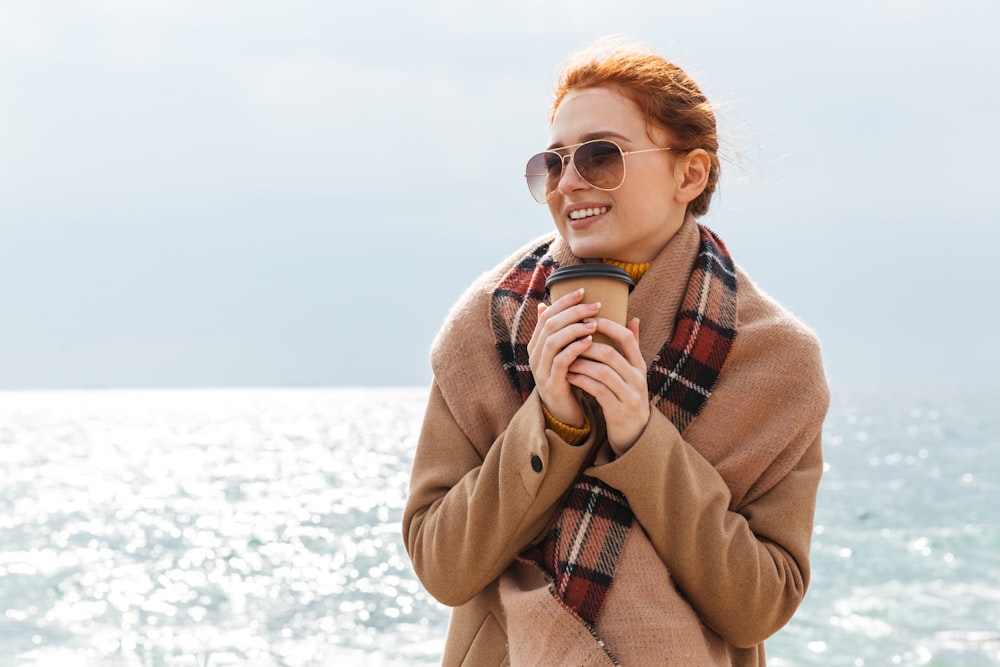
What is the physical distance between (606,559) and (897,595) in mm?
16728

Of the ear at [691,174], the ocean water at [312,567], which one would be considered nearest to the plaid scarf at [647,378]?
the ear at [691,174]

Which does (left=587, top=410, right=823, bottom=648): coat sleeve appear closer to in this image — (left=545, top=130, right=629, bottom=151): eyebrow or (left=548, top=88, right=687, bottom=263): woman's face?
(left=548, top=88, right=687, bottom=263): woman's face

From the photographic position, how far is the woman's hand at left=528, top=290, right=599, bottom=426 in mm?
2174

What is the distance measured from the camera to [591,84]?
2504mm

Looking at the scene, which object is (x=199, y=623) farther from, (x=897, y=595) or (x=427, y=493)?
(x=427, y=493)

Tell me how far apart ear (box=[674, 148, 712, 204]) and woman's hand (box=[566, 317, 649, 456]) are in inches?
18.2

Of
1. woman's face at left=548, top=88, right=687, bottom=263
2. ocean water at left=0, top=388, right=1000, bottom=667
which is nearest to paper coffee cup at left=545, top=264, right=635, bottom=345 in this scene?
woman's face at left=548, top=88, right=687, bottom=263

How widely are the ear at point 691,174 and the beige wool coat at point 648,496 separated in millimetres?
87

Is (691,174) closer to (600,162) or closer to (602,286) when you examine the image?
(600,162)

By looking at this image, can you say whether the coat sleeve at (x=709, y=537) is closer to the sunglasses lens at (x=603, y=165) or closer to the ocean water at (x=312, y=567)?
the sunglasses lens at (x=603, y=165)

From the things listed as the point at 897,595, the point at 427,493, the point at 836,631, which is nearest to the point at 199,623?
the point at 836,631

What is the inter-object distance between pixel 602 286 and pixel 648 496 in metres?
0.47

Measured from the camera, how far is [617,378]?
2.18 metres

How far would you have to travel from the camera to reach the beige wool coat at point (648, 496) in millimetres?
2275
